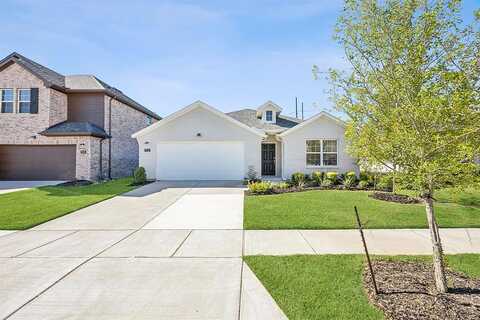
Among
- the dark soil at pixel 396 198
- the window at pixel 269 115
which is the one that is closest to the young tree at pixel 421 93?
the dark soil at pixel 396 198

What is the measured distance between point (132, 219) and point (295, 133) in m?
11.7

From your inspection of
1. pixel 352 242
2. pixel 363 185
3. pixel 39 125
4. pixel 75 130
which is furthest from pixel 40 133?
pixel 363 185

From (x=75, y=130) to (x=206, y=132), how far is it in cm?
852

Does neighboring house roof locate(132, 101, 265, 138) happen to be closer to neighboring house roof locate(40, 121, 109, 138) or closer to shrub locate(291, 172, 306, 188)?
neighboring house roof locate(40, 121, 109, 138)

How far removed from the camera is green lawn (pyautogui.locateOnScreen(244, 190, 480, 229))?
6941mm

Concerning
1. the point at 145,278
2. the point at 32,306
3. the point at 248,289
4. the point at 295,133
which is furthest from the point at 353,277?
the point at 295,133

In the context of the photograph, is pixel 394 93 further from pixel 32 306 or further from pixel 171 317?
pixel 32 306

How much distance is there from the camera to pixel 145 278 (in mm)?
3945

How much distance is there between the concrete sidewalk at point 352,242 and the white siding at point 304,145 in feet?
32.3

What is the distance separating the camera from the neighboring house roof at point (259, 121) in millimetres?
18516

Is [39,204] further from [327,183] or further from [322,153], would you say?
[322,153]

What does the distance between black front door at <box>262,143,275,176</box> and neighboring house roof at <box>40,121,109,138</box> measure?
11315 millimetres

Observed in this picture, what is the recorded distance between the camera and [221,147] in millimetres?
16328

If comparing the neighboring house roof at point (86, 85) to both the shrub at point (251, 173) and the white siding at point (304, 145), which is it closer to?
the shrub at point (251, 173)
